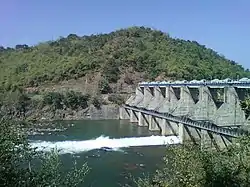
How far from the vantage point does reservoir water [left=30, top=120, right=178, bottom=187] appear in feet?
91.2

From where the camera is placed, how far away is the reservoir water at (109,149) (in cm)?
2779

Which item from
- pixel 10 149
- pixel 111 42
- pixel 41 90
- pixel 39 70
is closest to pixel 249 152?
pixel 10 149

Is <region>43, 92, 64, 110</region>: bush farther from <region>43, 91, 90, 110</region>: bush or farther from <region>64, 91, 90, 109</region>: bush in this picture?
<region>64, 91, 90, 109</region>: bush

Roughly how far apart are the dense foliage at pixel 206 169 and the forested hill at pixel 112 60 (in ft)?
199

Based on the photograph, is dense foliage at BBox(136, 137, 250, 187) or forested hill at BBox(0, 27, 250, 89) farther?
forested hill at BBox(0, 27, 250, 89)

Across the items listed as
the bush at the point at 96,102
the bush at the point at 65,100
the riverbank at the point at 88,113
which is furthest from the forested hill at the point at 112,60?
the riverbank at the point at 88,113

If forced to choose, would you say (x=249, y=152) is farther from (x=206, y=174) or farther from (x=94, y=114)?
(x=94, y=114)

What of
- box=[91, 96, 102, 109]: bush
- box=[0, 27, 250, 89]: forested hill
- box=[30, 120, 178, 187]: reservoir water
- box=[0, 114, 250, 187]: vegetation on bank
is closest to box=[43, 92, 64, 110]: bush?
box=[91, 96, 102, 109]: bush

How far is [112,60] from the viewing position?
3061 inches

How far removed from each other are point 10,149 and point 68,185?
5.37 feet

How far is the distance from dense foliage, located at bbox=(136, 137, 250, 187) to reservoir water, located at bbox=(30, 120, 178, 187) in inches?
302

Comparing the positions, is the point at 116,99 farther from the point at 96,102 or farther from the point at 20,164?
the point at 20,164

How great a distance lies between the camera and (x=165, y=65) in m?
78.7

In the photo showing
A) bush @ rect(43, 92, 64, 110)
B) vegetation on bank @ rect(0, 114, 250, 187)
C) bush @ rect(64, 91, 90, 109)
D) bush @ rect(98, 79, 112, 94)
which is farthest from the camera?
bush @ rect(98, 79, 112, 94)
